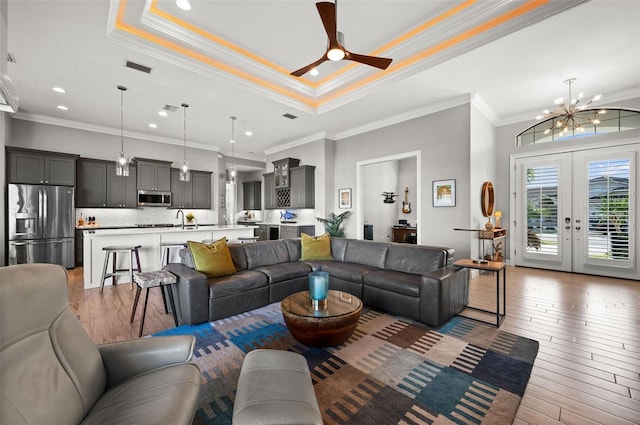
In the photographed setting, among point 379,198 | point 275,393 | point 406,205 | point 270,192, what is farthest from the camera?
point 406,205

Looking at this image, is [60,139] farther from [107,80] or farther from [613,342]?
[613,342]

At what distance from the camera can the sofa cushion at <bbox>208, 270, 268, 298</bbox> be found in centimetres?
310

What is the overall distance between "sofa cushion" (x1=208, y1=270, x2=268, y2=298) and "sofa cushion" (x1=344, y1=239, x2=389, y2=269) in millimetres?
1471

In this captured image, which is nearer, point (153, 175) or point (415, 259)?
point (415, 259)

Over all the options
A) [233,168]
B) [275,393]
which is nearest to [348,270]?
[275,393]

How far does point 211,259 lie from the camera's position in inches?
133

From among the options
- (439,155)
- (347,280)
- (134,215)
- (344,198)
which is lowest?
(347,280)

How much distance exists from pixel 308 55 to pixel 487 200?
434cm

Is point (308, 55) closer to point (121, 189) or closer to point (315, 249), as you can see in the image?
point (315, 249)

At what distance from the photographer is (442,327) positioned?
2928mm

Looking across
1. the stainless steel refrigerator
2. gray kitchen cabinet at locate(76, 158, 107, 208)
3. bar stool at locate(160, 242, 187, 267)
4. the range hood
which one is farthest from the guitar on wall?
the range hood

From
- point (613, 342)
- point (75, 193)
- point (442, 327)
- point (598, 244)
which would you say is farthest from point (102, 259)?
point (598, 244)

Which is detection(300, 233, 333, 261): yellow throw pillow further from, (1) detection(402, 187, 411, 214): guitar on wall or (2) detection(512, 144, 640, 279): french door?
(1) detection(402, 187, 411, 214): guitar on wall

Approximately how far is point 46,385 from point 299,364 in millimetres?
1134
